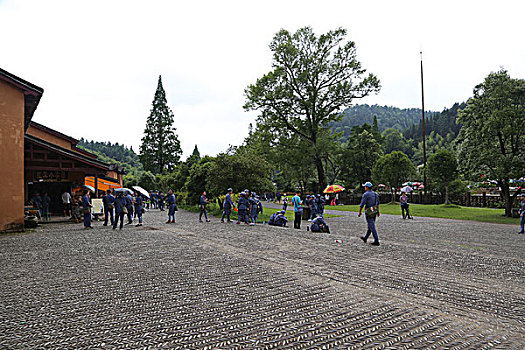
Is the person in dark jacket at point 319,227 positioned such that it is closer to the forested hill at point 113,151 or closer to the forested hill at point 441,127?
the forested hill at point 441,127

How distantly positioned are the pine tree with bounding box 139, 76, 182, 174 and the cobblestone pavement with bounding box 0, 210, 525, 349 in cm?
4806

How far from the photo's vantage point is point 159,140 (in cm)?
5694

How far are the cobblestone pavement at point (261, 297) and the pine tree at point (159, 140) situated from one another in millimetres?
48064

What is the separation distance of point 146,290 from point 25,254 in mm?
5409

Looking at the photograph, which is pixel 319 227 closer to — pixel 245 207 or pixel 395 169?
pixel 245 207

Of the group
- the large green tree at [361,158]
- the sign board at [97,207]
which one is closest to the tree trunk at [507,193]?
the sign board at [97,207]

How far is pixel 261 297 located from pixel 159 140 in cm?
5445

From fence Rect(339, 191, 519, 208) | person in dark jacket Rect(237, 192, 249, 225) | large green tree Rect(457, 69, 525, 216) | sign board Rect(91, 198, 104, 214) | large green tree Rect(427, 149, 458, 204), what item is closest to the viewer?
person in dark jacket Rect(237, 192, 249, 225)

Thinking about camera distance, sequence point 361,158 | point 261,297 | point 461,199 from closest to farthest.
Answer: point 261,297, point 461,199, point 361,158

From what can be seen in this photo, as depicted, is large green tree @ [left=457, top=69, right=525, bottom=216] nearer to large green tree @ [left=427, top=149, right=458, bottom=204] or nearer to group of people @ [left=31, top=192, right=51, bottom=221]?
large green tree @ [left=427, top=149, right=458, bottom=204]

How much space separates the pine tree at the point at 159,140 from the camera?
187ft

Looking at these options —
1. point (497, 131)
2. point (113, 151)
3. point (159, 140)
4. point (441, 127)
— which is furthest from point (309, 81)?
point (113, 151)

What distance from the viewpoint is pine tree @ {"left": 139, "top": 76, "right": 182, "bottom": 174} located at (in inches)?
2243

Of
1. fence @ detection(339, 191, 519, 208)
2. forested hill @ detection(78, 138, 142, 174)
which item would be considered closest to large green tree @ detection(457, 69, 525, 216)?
fence @ detection(339, 191, 519, 208)
